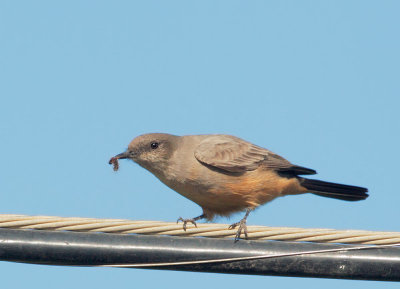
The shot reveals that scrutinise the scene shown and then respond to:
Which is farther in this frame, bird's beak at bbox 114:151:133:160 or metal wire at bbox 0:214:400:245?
bird's beak at bbox 114:151:133:160

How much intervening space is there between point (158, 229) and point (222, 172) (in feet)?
11.0

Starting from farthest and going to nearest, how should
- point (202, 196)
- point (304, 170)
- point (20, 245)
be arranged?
point (304, 170) < point (202, 196) < point (20, 245)

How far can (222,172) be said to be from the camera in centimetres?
850

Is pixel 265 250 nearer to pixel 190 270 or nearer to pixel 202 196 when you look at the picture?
pixel 190 270

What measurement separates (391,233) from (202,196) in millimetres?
3546

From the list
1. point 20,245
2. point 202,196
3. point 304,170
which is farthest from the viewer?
point 304,170

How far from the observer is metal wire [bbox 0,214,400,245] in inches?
199

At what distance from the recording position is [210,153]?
8719 millimetres

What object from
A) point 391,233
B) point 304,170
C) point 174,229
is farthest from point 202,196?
point 391,233

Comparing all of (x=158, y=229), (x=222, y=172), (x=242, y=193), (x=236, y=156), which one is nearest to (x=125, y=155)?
(x=222, y=172)

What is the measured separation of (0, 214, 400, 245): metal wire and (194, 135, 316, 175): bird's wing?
3320 mm

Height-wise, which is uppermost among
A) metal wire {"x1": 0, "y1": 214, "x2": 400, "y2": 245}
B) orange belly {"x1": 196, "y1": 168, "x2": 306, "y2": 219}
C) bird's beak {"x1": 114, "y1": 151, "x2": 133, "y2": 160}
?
bird's beak {"x1": 114, "y1": 151, "x2": 133, "y2": 160}

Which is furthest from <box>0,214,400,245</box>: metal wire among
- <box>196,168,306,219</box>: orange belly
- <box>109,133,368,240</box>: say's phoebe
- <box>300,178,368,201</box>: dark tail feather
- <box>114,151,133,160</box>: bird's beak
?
<box>300,178,368,201</box>: dark tail feather

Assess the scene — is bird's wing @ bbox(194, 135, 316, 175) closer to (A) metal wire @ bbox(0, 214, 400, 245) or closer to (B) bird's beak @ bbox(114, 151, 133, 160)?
(B) bird's beak @ bbox(114, 151, 133, 160)
